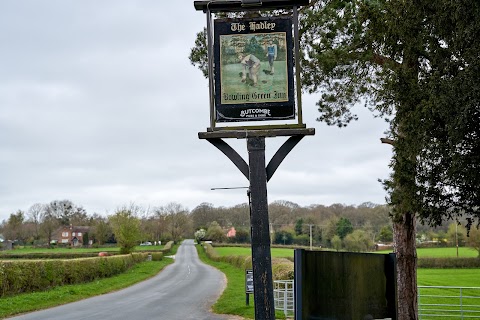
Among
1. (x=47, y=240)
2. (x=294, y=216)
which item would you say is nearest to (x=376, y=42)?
(x=294, y=216)

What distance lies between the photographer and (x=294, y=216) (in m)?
69.5

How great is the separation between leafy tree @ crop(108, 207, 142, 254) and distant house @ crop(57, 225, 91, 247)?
5539cm

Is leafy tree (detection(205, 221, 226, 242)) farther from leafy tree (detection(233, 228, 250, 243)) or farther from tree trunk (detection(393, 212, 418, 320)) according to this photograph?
tree trunk (detection(393, 212, 418, 320))

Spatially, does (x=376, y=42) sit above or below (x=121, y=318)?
above

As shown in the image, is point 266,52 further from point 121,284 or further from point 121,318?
point 121,284

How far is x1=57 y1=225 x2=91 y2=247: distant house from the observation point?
104644 mm

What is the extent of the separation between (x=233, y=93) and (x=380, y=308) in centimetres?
376

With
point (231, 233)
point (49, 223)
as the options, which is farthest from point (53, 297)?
point (49, 223)

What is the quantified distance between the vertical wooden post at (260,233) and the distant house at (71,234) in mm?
100593

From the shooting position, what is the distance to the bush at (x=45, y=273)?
70.9 feet

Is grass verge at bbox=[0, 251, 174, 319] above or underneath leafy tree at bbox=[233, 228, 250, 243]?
above

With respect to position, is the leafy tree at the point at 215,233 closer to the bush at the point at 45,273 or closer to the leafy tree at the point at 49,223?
the leafy tree at the point at 49,223

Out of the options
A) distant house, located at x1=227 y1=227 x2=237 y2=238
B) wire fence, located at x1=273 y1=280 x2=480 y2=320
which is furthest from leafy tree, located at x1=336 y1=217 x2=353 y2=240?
distant house, located at x1=227 y1=227 x2=237 y2=238

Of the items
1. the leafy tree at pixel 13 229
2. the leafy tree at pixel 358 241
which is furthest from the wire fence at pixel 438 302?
the leafy tree at pixel 13 229
